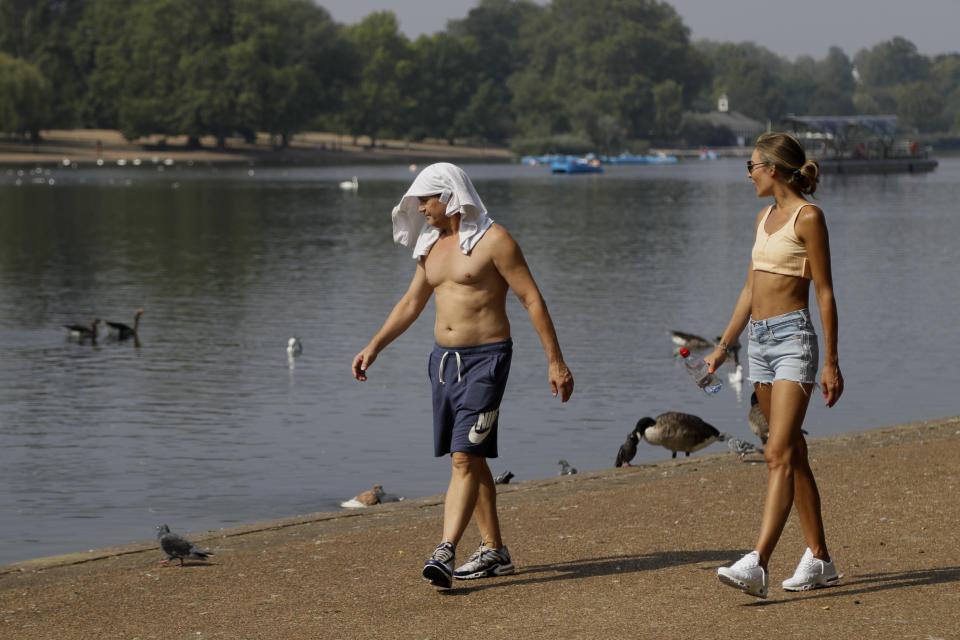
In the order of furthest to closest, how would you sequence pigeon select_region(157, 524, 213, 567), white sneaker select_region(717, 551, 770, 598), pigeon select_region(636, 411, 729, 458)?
pigeon select_region(636, 411, 729, 458)
pigeon select_region(157, 524, 213, 567)
white sneaker select_region(717, 551, 770, 598)

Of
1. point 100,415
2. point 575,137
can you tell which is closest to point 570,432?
point 100,415

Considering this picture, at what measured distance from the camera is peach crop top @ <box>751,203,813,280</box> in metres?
6.35

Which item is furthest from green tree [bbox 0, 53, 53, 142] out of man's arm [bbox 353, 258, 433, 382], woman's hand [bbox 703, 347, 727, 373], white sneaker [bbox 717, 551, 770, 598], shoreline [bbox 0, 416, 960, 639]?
white sneaker [bbox 717, 551, 770, 598]

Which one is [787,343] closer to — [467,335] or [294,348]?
[467,335]

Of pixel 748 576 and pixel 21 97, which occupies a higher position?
pixel 21 97

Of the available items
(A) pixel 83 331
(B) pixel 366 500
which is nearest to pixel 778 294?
(B) pixel 366 500

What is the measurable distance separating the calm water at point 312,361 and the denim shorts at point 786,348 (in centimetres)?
615

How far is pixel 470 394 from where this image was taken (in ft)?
21.9

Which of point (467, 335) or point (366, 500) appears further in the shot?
point (366, 500)

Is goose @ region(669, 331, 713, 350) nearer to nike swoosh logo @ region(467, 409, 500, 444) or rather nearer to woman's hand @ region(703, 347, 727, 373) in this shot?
woman's hand @ region(703, 347, 727, 373)

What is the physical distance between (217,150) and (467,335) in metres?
139

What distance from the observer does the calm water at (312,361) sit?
13.0 meters

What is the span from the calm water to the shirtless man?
4954 millimetres

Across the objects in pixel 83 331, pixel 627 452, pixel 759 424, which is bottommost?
pixel 83 331
